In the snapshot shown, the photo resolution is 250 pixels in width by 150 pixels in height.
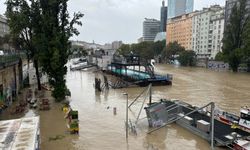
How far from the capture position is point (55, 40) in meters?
27.2

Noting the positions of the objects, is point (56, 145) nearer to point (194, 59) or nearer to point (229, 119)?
point (229, 119)

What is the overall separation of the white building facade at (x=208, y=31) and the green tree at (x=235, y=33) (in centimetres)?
4181

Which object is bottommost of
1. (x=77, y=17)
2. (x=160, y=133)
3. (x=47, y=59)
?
(x=160, y=133)

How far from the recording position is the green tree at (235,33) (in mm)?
70750

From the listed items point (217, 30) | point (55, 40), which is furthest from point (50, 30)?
point (217, 30)

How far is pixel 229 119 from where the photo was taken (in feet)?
67.0

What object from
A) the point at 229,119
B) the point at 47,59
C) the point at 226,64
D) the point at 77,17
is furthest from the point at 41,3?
the point at 226,64

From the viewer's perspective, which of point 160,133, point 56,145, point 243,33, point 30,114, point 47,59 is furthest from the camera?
point 243,33

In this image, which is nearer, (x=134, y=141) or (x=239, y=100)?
(x=134, y=141)

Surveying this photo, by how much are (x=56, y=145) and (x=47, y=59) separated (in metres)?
13.7

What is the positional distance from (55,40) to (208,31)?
4396 inches

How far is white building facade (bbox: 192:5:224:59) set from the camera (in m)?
118

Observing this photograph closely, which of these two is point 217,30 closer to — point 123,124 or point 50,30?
point 50,30

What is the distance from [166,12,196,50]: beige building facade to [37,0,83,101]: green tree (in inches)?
4795
